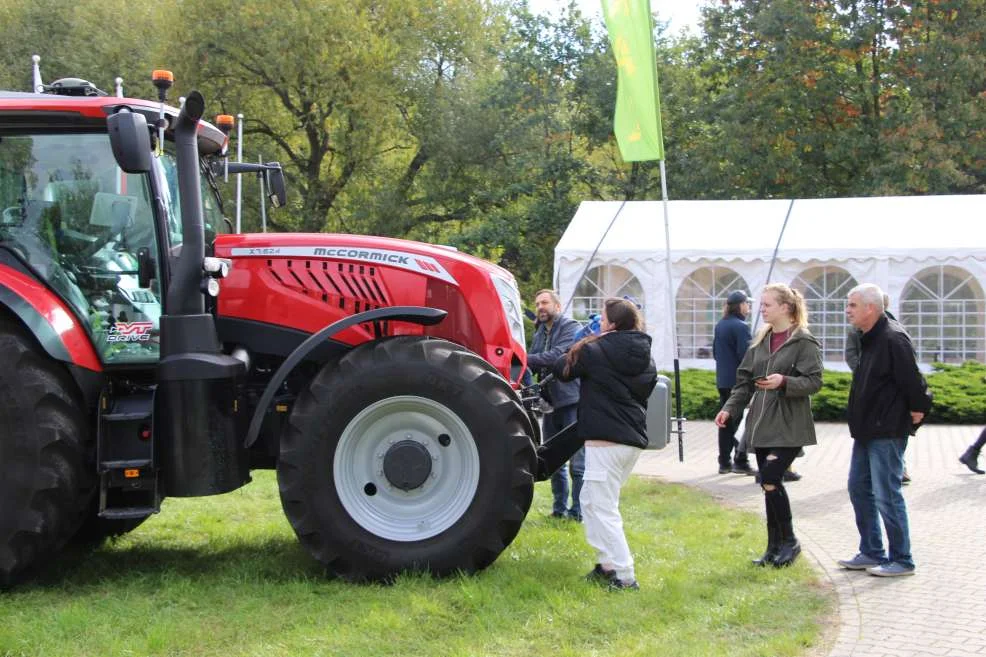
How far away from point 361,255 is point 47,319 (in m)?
1.76

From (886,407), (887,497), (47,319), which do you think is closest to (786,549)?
(887,497)

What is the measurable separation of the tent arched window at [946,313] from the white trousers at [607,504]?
13170 mm

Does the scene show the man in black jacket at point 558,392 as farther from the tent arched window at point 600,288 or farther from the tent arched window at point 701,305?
the tent arched window at point 701,305

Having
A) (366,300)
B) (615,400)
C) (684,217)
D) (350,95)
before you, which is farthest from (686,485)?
(350,95)

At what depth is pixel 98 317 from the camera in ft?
20.0

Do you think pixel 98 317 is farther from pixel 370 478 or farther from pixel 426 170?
pixel 426 170

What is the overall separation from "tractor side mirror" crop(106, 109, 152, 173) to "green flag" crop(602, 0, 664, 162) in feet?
23.8

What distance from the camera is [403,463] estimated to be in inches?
Result: 238

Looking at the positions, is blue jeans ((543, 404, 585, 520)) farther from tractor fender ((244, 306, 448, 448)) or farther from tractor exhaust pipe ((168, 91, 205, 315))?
tractor exhaust pipe ((168, 91, 205, 315))

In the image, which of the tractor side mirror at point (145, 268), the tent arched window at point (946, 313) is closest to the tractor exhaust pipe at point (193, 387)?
the tractor side mirror at point (145, 268)

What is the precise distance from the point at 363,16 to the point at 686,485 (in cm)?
1983

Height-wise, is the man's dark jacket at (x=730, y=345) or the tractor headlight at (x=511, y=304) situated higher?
the tractor headlight at (x=511, y=304)

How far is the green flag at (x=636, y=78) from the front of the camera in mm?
11617

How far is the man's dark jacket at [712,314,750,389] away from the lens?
11012 mm
